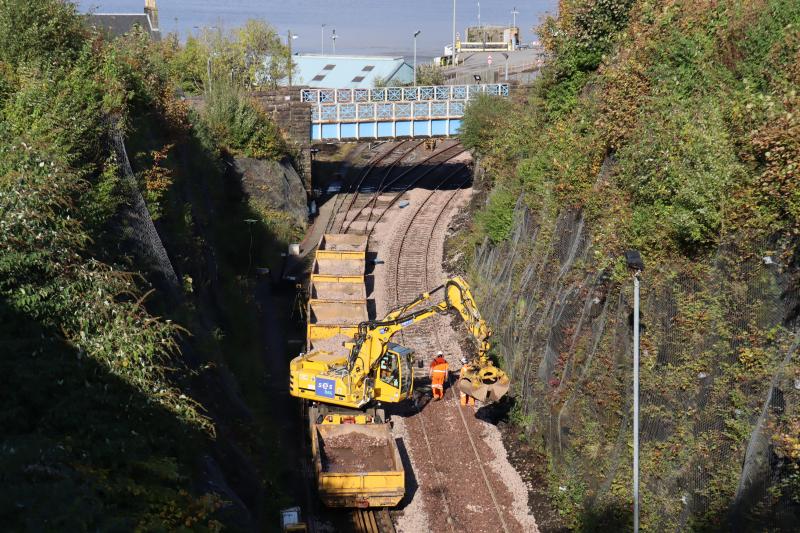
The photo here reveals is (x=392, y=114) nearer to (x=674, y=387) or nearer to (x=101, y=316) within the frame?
(x=101, y=316)

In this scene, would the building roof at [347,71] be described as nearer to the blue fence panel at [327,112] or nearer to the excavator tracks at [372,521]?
the blue fence panel at [327,112]

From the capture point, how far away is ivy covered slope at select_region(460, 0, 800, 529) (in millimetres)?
13867

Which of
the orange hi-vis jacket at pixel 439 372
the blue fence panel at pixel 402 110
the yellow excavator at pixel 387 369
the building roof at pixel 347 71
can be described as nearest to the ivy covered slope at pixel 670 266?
the yellow excavator at pixel 387 369

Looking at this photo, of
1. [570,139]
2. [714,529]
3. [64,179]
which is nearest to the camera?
[714,529]

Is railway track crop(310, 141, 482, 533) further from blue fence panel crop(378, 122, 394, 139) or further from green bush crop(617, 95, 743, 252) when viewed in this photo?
green bush crop(617, 95, 743, 252)

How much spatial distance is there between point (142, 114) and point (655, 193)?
17644mm

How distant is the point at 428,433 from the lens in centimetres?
2097

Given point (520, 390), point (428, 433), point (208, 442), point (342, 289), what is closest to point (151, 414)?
point (208, 442)

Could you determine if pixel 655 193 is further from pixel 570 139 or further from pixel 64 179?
pixel 64 179

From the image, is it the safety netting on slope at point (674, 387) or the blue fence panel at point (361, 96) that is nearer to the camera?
the safety netting on slope at point (674, 387)

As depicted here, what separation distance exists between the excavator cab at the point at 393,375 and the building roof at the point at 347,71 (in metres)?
44.5

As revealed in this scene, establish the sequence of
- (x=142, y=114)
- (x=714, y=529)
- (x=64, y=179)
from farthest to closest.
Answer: (x=142, y=114) → (x=64, y=179) → (x=714, y=529)

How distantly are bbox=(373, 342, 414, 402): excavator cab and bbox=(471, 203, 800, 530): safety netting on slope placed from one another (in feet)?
11.6

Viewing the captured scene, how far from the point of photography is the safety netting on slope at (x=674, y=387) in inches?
521
